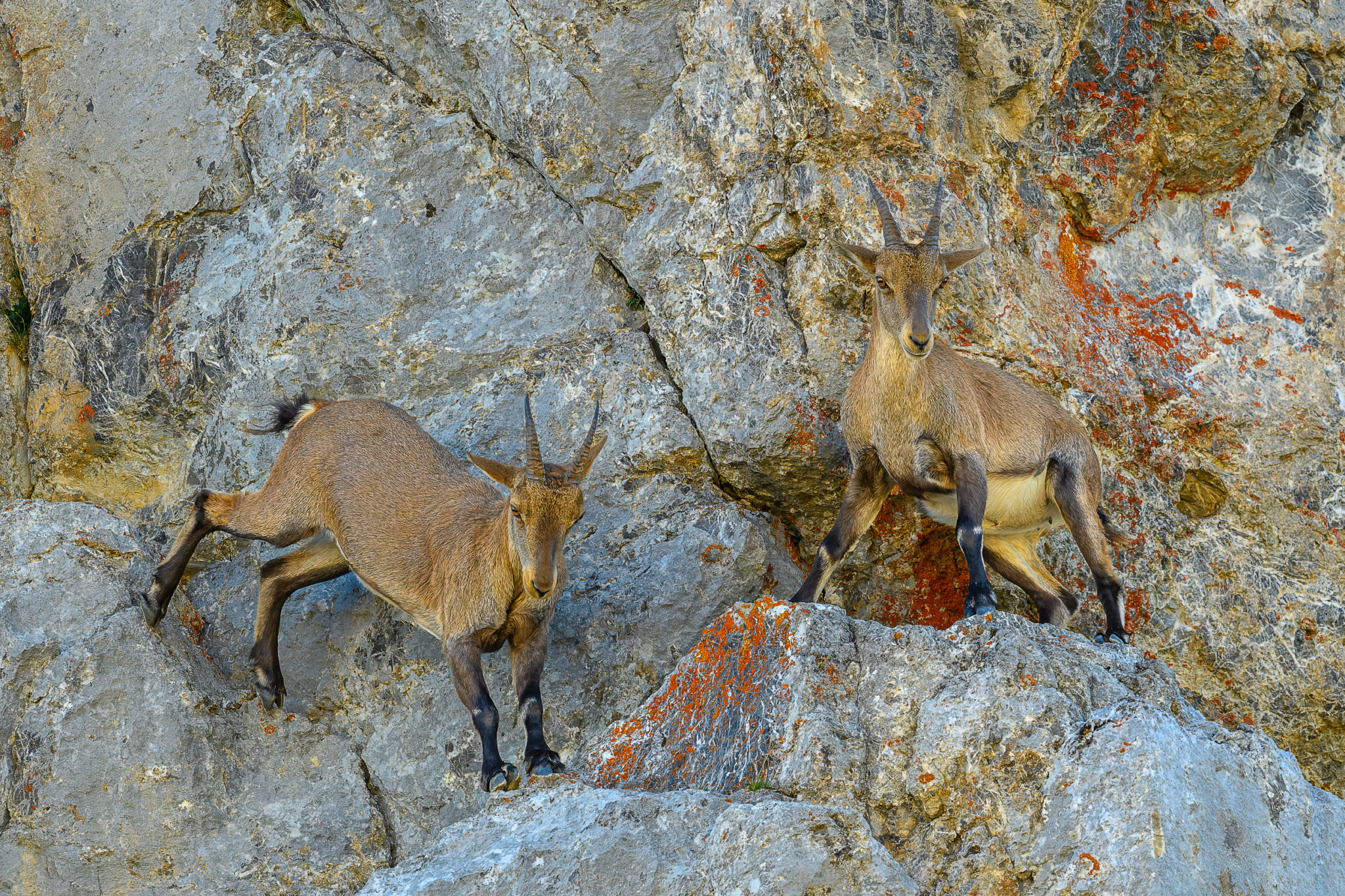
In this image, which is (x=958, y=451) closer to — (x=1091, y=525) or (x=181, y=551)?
(x=1091, y=525)

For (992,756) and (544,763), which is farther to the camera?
(544,763)

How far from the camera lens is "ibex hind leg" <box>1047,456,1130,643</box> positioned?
6832mm

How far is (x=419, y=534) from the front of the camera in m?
7.02

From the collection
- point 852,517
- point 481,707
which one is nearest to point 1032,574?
point 852,517

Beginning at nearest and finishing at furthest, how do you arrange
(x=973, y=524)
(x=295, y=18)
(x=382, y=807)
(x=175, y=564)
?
(x=973, y=524) < (x=382, y=807) < (x=175, y=564) < (x=295, y=18)

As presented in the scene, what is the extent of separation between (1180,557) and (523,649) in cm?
378

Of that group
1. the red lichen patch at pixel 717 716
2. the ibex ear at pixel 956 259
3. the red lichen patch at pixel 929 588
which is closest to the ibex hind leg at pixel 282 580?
the red lichen patch at pixel 717 716

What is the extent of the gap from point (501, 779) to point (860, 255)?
3209 millimetres

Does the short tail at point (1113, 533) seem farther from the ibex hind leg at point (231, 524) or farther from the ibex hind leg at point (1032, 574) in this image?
the ibex hind leg at point (231, 524)

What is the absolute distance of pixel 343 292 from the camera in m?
8.34

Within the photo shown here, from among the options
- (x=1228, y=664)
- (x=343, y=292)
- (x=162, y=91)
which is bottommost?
(x=1228, y=664)

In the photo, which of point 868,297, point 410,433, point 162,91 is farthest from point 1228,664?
point 162,91

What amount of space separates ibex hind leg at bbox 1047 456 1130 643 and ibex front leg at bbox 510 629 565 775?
2.89 meters

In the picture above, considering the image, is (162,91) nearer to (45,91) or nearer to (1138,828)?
(45,91)
